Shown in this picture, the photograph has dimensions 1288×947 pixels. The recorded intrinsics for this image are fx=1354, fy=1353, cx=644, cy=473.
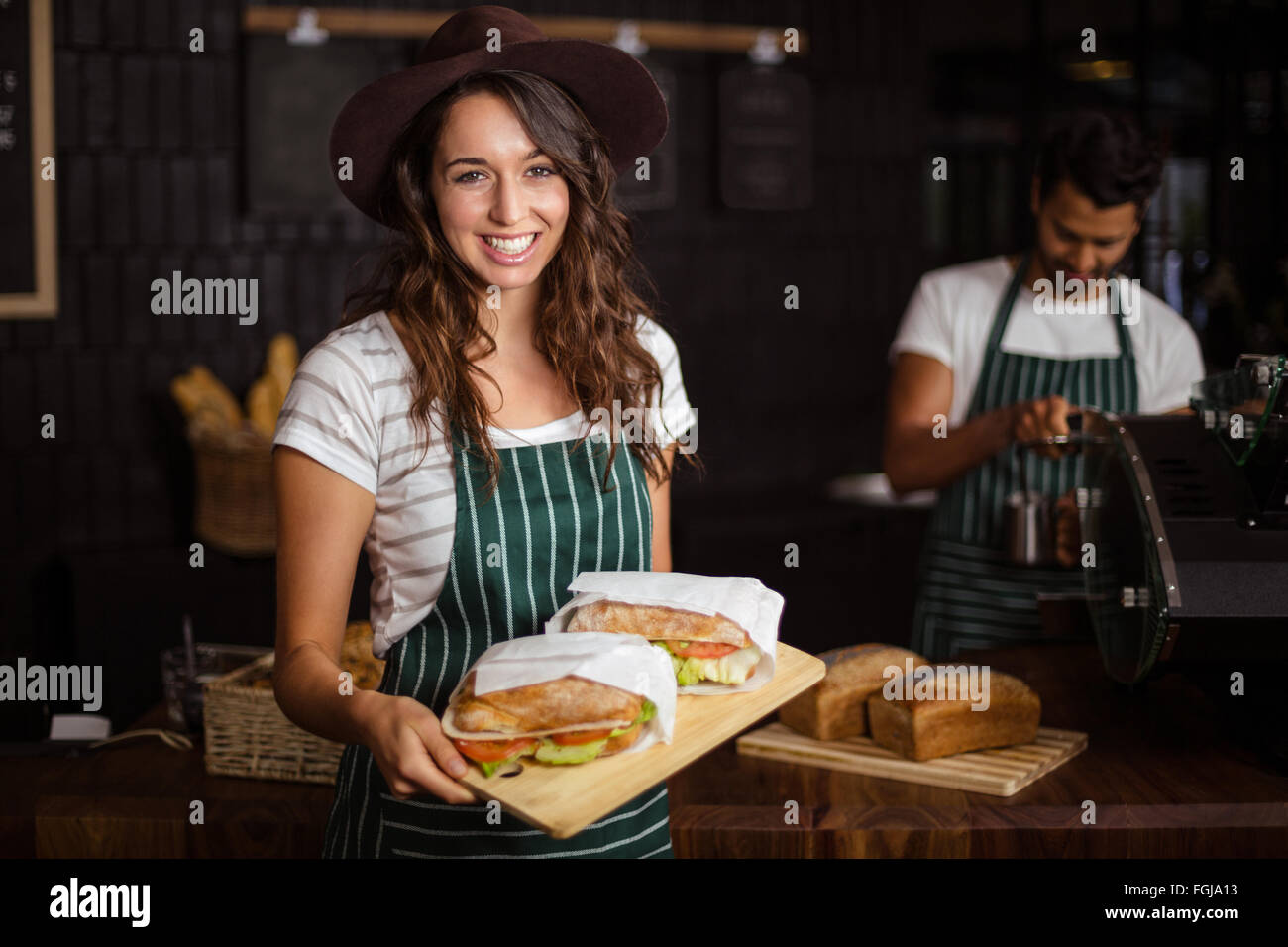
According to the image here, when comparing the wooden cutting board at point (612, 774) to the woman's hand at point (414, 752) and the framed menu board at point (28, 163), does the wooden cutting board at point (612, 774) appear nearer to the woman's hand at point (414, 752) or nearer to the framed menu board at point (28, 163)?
the woman's hand at point (414, 752)

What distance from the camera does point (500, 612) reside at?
1.79m

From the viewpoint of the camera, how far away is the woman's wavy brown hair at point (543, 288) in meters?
1.76

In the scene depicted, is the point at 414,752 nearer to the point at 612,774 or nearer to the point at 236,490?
the point at 612,774

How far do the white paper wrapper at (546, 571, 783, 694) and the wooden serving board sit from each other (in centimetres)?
41

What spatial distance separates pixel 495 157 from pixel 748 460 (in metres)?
3.65

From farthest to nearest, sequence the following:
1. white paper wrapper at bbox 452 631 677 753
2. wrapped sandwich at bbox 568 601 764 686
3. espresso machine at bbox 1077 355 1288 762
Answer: espresso machine at bbox 1077 355 1288 762
wrapped sandwich at bbox 568 601 764 686
white paper wrapper at bbox 452 631 677 753

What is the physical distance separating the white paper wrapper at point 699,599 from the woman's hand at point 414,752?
27 centimetres

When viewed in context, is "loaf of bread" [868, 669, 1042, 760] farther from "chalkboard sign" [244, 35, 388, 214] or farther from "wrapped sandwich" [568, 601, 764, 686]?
"chalkboard sign" [244, 35, 388, 214]

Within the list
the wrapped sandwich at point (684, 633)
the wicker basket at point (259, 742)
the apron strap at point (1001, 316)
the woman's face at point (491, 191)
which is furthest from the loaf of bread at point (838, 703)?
the apron strap at point (1001, 316)

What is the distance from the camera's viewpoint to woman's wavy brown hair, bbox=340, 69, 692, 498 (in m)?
1.76

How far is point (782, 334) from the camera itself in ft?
17.4

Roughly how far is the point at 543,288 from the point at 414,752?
0.77m

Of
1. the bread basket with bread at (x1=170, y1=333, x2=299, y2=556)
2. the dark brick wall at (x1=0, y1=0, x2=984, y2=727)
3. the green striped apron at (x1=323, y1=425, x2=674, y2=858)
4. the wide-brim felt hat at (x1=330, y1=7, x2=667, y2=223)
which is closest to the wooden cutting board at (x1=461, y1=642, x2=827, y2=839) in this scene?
the green striped apron at (x1=323, y1=425, x2=674, y2=858)

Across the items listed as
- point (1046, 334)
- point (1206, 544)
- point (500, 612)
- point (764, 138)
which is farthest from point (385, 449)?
point (764, 138)
